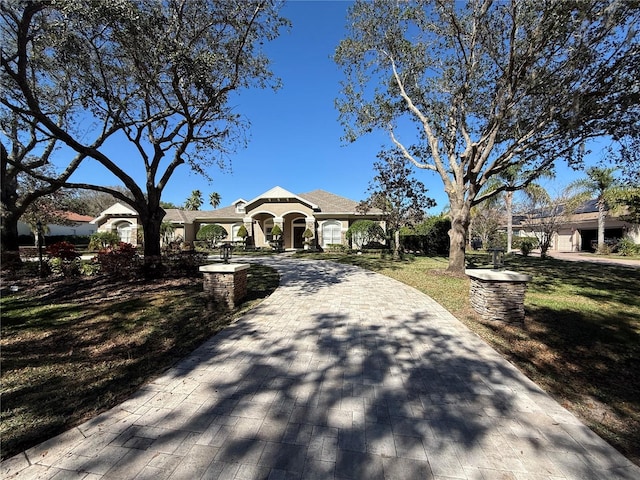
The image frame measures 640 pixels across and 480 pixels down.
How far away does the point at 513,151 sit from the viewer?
10125 mm

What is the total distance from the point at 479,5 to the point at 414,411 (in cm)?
1194

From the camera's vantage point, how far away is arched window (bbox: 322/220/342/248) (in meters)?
23.3

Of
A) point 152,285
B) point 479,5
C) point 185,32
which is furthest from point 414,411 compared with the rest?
point 479,5

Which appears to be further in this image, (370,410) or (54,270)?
(54,270)

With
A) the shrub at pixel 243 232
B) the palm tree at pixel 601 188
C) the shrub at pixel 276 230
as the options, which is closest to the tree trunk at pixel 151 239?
the shrub at pixel 276 230

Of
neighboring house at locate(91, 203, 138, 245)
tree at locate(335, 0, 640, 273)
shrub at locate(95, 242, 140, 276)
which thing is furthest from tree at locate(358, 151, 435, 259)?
neighboring house at locate(91, 203, 138, 245)

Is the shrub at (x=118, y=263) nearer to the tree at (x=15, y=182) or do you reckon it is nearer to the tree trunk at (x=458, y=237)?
the tree at (x=15, y=182)

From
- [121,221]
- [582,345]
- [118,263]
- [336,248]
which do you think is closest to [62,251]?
[118,263]

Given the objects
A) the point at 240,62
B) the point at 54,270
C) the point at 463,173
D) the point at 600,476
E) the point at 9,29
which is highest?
the point at 9,29

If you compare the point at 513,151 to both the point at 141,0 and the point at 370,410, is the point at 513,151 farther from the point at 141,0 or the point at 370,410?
the point at 141,0

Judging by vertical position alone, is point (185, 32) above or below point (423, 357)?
above

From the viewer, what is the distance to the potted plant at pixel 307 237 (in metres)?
22.5

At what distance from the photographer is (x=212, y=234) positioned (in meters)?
24.5

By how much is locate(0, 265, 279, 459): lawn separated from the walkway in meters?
0.37
